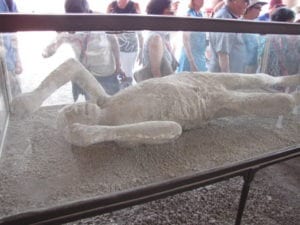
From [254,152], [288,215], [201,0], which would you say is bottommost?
[288,215]

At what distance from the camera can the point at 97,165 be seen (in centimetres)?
112

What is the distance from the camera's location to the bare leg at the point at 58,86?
1.25 metres

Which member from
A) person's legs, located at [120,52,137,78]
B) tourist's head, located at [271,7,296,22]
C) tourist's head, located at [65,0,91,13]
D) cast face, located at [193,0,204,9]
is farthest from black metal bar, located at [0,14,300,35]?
cast face, located at [193,0,204,9]

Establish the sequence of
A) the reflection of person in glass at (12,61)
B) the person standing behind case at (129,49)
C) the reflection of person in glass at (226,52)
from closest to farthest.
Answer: the reflection of person in glass at (12,61), the person standing behind case at (129,49), the reflection of person in glass at (226,52)

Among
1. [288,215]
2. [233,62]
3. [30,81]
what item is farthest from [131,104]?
[288,215]

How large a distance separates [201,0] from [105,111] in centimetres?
155

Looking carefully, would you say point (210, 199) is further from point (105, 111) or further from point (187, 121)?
point (105, 111)

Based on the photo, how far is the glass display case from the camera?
38.3 inches

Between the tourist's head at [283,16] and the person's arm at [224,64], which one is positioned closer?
the person's arm at [224,64]

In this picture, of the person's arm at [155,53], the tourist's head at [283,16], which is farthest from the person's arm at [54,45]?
the tourist's head at [283,16]

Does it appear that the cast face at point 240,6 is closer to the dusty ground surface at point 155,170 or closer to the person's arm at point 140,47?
the dusty ground surface at point 155,170

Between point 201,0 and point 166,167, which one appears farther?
point 201,0

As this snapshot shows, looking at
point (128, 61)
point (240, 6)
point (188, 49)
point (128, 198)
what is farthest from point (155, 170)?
point (240, 6)

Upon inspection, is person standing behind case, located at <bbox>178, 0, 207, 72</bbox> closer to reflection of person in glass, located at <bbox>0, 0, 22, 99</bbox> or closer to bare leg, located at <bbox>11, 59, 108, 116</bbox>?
bare leg, located at <bbox>11, 59, 108, 116</bbox>
